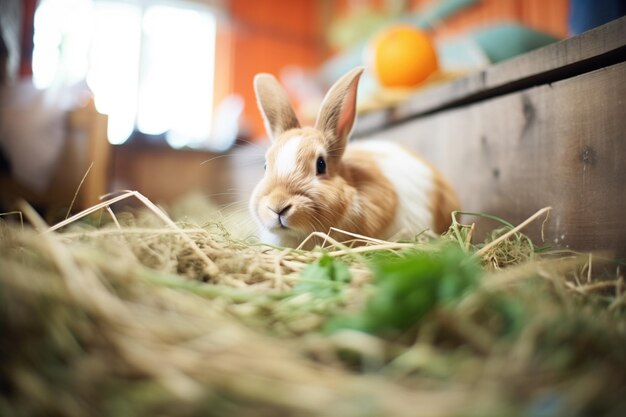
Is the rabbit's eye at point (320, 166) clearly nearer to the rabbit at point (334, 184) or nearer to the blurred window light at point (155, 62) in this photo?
the rabbit at point (334, 184)

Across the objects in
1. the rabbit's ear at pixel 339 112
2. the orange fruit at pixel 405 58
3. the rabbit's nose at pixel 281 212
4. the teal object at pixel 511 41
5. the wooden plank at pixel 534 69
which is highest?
the teal object at pixel 511 41

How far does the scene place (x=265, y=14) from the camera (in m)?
7.31

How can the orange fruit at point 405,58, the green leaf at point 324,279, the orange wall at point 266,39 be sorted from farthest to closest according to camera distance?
the orange wall at point 266,39 → the orange fruit at point 405,58 → the green leaf at point 324,279

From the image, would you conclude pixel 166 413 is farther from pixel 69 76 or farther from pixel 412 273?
pixel 69 76

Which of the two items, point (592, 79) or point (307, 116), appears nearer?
point (592, 79)

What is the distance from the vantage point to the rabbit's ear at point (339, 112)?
1.47 m

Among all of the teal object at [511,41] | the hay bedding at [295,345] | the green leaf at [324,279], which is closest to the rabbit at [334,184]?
the green leaf at [324,279]

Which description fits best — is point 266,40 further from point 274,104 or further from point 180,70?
point 274,104

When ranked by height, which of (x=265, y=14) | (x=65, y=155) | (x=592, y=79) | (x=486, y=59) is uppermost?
(x=265, y=14)

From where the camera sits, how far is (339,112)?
152 centimetres

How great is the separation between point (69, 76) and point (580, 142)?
338cm

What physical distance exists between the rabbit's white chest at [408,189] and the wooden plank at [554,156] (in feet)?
0.96

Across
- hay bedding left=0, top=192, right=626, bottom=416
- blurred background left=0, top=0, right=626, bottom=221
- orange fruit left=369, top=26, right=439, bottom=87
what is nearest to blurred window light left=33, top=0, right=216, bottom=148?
blurred background left=0, top=0, right=626, bottom=221

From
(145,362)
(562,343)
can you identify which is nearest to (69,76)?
(145,362)
